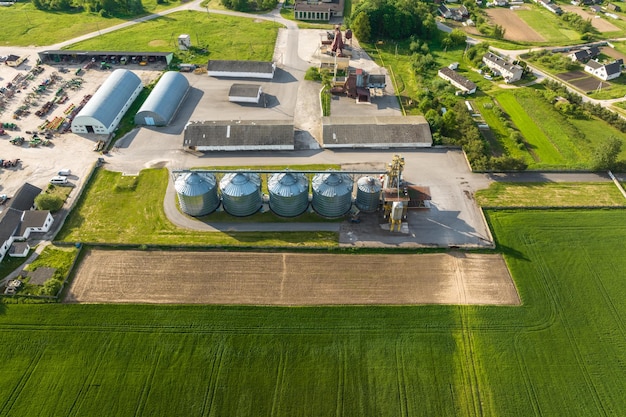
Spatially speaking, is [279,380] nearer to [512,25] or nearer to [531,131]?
[531,131]

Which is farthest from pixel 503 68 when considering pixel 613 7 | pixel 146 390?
pixel 146 390

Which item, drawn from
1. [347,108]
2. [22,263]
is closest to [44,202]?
[22,263]

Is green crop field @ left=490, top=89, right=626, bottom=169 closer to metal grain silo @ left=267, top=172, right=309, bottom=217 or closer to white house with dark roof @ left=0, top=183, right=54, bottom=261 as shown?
metal grain silo @ left=267, top=172, right=309, bottom=217

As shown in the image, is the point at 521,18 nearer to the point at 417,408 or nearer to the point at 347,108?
the point at 347,108

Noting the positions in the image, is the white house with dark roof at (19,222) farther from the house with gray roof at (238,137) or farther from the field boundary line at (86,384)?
the house with gray roof at (238,137)

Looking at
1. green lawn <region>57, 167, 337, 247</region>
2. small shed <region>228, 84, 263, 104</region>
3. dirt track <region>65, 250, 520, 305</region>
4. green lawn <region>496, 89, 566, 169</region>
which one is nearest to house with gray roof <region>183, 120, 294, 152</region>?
green lawn <region>57, 167, 337, 247</region>

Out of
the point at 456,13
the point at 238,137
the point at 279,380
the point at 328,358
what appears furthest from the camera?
the point at 456,13
